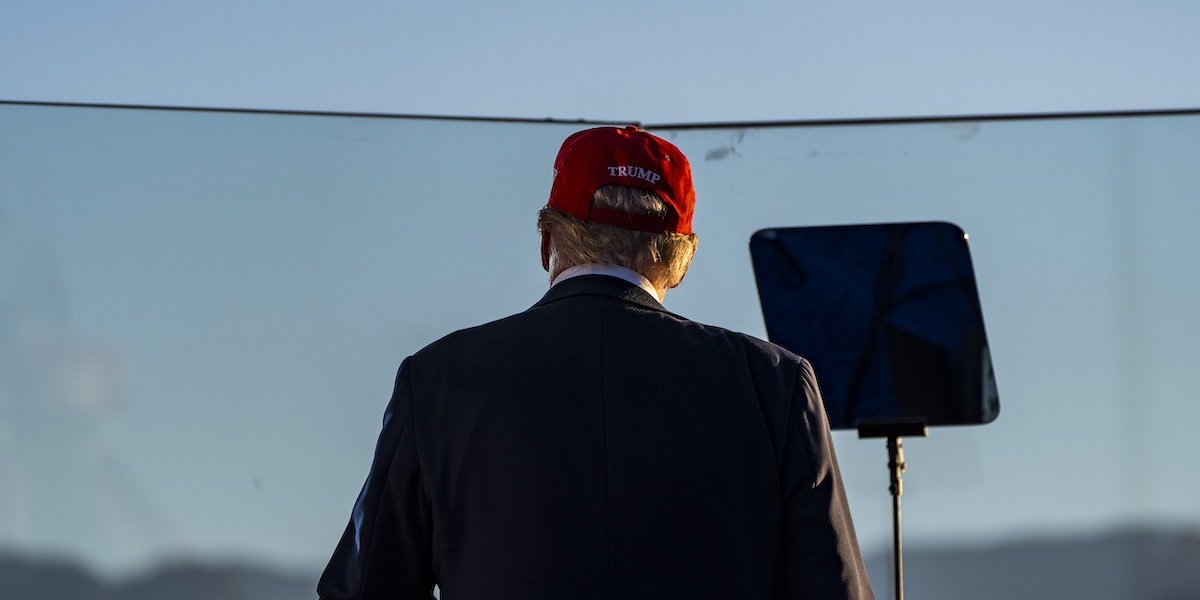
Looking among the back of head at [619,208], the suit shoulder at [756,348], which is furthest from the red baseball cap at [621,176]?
the suit shoulder at [756,348]

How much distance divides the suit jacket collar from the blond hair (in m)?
0.02

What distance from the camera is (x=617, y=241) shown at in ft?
3.41

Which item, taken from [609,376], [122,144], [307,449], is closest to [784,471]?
[609,376]

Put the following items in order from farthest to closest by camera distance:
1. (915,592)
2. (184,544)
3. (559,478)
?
(915,592) → (184,544) → (559,478)

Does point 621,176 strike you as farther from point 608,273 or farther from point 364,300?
point 364,300

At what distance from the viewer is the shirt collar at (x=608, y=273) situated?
1036mm

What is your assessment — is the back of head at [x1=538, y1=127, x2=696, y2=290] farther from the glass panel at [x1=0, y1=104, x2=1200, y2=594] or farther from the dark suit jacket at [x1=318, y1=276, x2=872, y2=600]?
the glass panel at [x1=0, y1=104, x2=1200, y2=594]

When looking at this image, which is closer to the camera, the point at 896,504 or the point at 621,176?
the point at 621,176

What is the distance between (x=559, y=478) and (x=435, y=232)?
4.76 ft

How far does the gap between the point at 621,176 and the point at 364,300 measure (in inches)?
52.7

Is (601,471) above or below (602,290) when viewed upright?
below

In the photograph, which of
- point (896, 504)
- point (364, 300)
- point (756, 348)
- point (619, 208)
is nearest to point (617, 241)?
point (619, 208)

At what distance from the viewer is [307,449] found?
87.6 inches

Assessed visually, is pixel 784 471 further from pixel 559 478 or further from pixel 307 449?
pixel 307 449
